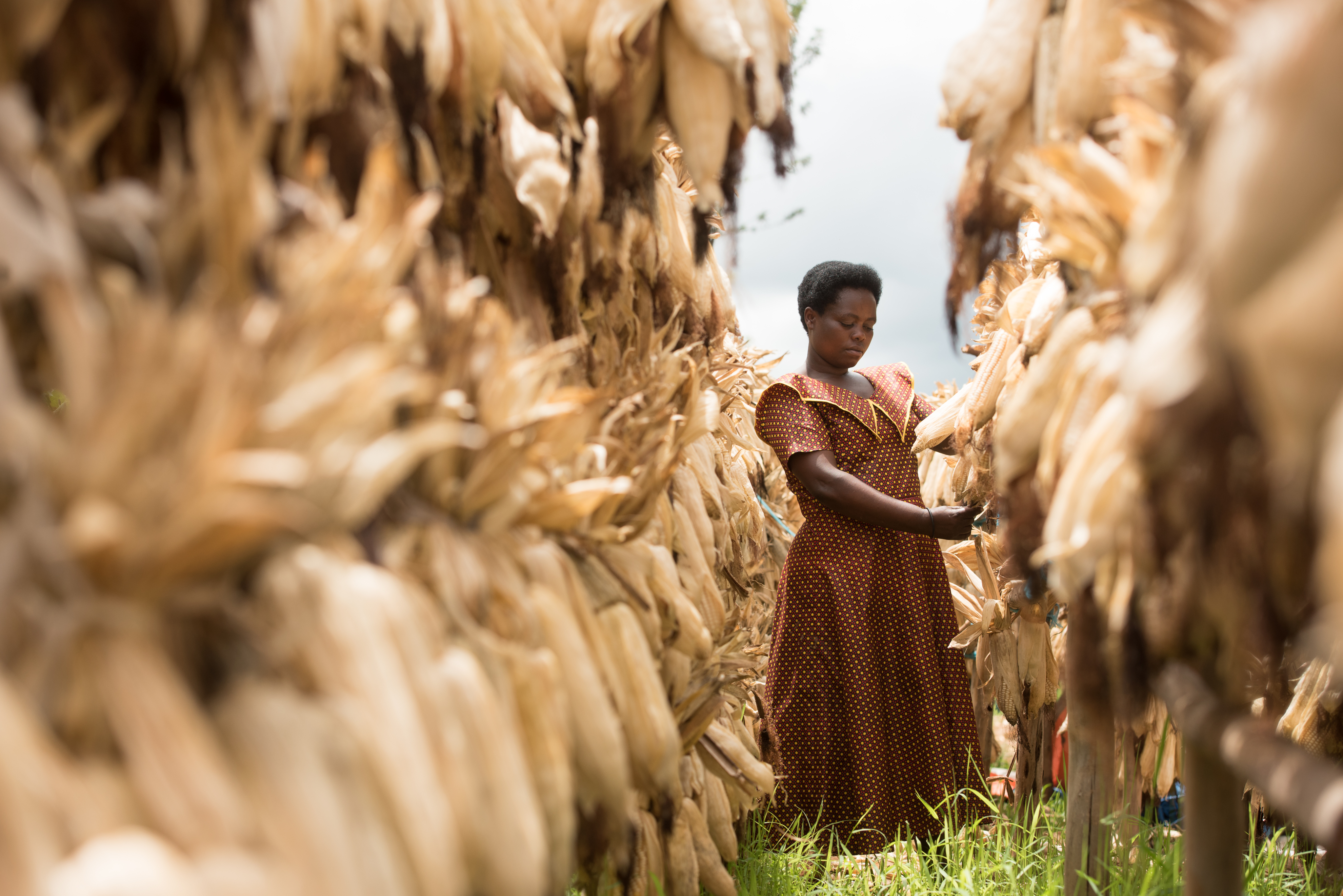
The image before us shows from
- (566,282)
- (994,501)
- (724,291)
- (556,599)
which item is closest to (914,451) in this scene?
(994,501)

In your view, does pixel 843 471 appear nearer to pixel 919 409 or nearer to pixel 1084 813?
pixel 919 409

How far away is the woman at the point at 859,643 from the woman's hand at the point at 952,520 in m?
0.09

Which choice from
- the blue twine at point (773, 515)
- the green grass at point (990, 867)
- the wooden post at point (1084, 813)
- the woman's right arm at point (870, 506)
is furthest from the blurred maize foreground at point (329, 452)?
the blue twine at point (773, 515)

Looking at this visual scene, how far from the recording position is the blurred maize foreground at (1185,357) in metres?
0.36

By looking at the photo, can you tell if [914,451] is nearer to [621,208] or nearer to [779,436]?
[779,436]

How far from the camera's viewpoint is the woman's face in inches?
93.3

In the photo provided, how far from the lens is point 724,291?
201 cm

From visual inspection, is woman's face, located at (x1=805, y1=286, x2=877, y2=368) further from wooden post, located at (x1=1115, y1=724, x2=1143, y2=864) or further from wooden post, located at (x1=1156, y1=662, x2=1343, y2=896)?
wooden post, located at (x1=1156, y1=662, x2=1343, y2=896)

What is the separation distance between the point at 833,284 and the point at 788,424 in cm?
42

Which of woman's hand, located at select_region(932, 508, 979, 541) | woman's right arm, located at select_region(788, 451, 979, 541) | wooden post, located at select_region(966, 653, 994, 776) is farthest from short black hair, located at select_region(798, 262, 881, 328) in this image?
wooden post, located at select_region(966, 653, 994, 776)

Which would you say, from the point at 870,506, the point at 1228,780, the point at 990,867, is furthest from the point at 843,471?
the point at 1228,780

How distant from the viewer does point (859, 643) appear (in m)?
2.20

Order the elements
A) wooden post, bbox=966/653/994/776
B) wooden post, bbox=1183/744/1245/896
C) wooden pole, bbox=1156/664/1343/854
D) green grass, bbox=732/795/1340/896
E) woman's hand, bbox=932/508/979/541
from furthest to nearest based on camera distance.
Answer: wooden post, bbox=966/653/994/776, woman's hand, bbox=932/508/979/541, green grass, bbox=732/795/1340/896, wooden post, bbox=1183/744/1245/896, wooden pole, bbox=1156/664/1343/854

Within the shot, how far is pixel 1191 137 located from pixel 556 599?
453mm
